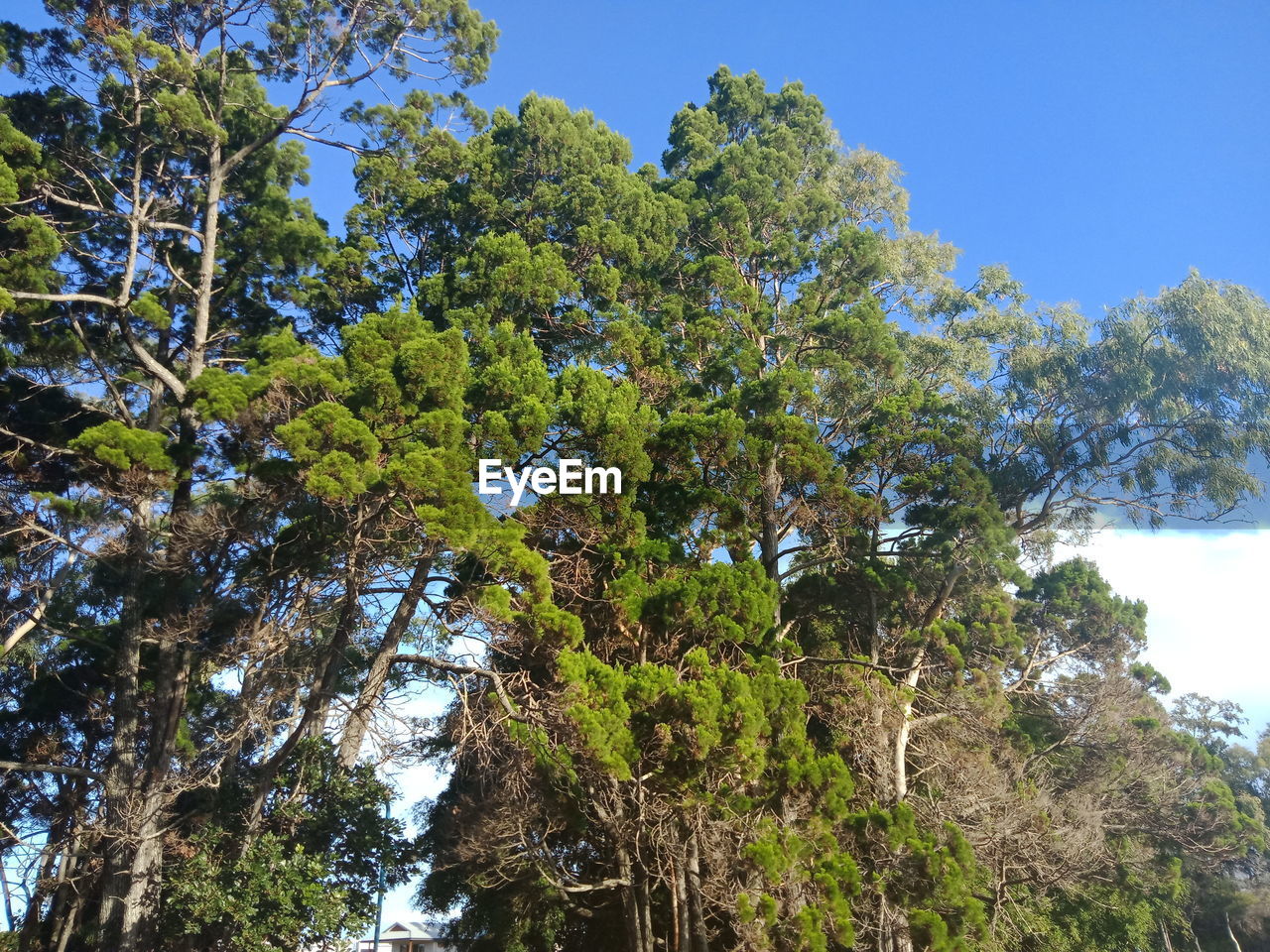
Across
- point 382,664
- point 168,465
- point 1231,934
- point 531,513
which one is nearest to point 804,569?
point 531,513

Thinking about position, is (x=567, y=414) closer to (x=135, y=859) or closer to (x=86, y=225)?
(x=135, y=859)

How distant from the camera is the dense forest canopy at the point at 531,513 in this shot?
10266 millimetres

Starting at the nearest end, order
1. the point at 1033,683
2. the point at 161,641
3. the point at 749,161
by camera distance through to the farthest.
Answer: the point at 161,641
the point at 749,161
the point at 1033,683

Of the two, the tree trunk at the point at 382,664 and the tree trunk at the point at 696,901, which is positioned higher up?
the tree trunk at the point at 382,664

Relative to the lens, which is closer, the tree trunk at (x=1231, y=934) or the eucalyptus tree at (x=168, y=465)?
the eucalyptus tree at (x=168, y=465)

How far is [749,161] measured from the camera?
53.0ft

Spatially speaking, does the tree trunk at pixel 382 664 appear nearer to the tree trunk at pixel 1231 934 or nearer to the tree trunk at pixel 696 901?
the tree trunk at pixel 696 901

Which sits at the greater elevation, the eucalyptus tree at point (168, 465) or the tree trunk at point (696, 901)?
the eucalyptus tree at point (168, 465)

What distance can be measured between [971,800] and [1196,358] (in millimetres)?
6870

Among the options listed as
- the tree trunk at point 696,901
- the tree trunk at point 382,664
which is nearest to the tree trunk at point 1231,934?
the tree trunk at point 696,901

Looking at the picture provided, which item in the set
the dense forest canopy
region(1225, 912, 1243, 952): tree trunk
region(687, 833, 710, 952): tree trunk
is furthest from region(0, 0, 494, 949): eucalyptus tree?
region(1225, 912, 1243, 952): tree trunk

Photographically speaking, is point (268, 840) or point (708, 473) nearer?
point (268, 840)

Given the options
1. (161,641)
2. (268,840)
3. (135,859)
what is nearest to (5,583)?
(161,641)

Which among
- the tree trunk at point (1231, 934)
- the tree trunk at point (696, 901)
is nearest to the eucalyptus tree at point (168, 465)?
the tree trunk at point (696, 901)
